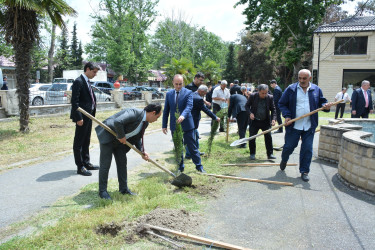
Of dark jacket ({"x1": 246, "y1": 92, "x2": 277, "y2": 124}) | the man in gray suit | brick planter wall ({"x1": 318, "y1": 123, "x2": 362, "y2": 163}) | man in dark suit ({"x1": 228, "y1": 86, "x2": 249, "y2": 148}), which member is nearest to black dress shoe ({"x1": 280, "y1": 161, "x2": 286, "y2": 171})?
dark jacket ({"x1": 246, "y1": 92, "x2": 277, "y2": 124})

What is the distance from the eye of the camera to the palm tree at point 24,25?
898cm

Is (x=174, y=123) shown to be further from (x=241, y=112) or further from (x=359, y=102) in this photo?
(x=359, y=102)

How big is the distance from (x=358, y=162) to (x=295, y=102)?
1454 millimetres

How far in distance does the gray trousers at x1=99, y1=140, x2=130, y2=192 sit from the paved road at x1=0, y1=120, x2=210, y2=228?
0.78 meters

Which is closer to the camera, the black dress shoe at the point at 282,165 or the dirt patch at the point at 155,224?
the dirt patch at the point at 155,224

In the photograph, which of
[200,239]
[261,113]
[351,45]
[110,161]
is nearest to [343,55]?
[351,45]

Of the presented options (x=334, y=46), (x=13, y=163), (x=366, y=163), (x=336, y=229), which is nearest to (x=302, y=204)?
(x=336, y=229)

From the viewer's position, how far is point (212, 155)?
7.30 metres

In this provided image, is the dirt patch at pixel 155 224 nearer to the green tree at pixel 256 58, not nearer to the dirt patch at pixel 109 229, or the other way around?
the dirt patch at pixel 109 229

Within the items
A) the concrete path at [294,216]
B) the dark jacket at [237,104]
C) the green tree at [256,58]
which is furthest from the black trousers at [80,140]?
the green tree at [256,58]

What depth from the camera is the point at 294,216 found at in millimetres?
3863

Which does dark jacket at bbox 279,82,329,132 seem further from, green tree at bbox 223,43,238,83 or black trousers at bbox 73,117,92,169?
green tree at bbox 223,43,238,83

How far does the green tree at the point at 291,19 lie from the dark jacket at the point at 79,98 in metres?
23.5

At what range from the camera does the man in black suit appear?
5.40m
